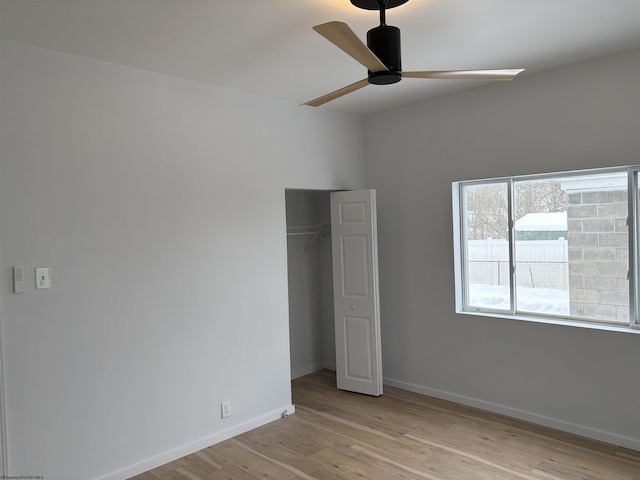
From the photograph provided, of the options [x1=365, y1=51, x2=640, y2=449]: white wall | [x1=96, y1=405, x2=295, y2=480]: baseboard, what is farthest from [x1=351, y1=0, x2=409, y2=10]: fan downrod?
[x1=96, y1=405, x2=295, y2=480]: baseboard

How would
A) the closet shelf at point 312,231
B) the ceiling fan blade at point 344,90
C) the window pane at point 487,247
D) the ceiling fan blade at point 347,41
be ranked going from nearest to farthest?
1. the ceiling fan blade at point 347,41
2. the ceiling fan blade at point 344,90
3. the window pane at point 487,247
4. the closet shelf at point 312,231

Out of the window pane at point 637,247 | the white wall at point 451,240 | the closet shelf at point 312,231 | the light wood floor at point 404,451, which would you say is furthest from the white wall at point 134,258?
the window pane at point 637,247

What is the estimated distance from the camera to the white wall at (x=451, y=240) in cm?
342

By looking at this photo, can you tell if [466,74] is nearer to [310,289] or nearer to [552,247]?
[552,247]

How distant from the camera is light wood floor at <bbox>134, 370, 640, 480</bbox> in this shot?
10.3 ft

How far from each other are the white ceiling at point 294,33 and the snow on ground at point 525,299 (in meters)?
1.75

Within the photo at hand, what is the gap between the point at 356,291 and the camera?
15.2ft

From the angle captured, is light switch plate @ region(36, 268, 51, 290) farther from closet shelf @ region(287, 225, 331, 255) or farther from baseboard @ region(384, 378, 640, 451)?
baseboard @ region(384, 378, 640, 451)

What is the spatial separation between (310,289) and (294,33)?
3214mm

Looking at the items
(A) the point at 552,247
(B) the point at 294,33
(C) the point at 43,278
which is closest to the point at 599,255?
(A) the point at 552,247

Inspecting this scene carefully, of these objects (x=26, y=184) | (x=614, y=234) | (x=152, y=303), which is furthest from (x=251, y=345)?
(x=614, y=234)

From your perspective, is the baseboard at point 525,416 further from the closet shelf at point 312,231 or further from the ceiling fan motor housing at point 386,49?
the ceiling fan motor housing at point 386,49

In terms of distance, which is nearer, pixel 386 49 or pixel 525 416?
pixel 386 49

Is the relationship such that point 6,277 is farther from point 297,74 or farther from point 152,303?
point 297,74
